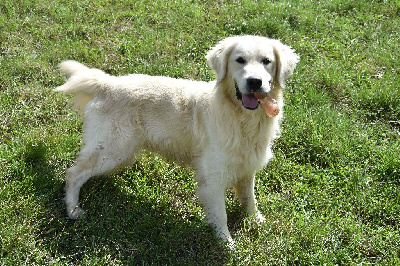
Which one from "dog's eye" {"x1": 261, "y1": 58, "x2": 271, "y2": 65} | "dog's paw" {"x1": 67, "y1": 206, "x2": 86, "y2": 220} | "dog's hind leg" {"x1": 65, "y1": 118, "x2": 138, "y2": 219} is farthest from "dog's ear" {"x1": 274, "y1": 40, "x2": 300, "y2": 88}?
"dog's paw" {"x1": 67, "y1": 206, "x2": 86, "y2": 220}

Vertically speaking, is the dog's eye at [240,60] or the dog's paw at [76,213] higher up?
the dog's eye at [240,60]

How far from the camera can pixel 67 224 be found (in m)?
3.81

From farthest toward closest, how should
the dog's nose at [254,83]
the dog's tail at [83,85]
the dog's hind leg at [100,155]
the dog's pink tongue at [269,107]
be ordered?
the dog's tail at [83,85], the dog's hind leg at [100,155], the dog's pink tongue at [269,107], the dog's nose at [254,83]

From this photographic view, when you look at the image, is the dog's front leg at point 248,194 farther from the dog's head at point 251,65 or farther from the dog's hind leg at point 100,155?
the dog's hind leg at point 100,155

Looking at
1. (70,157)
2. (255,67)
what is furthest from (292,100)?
(70,157)

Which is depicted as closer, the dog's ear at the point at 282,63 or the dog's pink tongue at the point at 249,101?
the dog's pink tongue at the point at 249,101

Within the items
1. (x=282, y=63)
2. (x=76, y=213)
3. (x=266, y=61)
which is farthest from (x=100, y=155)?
(x=282, y=63)

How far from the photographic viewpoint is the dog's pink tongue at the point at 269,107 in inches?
145

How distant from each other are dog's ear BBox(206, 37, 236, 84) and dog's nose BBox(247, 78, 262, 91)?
0.35 meters

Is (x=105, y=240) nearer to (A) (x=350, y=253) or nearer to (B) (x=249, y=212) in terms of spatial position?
(B) (x=249, y=212)

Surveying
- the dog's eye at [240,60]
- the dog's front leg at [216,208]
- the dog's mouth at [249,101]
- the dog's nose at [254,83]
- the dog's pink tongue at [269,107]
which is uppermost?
the dog's eye at [240,60]

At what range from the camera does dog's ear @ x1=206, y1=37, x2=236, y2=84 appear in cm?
376

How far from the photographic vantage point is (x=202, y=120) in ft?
12.9

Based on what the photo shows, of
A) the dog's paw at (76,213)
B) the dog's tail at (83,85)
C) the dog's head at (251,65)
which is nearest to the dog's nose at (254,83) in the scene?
the dog's head at (251,65)
